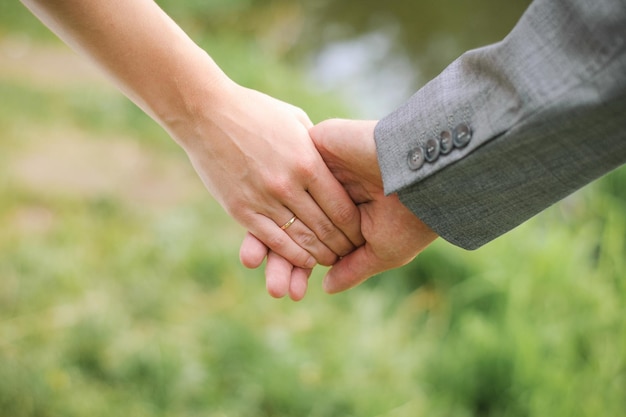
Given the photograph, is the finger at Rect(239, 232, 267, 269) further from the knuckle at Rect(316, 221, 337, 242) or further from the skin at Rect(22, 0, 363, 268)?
the knuckle at Rect(316, 221, 337, 242)

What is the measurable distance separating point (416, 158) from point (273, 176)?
431mm

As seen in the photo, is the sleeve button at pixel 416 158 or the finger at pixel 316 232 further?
the finger at pixel 316 232

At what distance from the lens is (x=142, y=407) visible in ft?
6.50

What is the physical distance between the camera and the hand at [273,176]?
5.66 feet

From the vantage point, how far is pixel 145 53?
1.60 m

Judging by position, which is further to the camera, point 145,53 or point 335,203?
point 335,203

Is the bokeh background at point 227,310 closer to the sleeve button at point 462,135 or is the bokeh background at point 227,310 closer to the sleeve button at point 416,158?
the sleeve button at point 416,158

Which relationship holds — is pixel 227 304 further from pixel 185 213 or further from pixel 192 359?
pixel 185 213

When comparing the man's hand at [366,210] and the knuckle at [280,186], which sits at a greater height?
the knuckle at [280,186]

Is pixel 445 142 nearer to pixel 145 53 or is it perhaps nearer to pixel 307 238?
pixel 307 238

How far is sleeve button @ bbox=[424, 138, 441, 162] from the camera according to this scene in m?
1.44

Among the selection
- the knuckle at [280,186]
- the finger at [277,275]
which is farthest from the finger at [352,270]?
the knuckle at [280,186]

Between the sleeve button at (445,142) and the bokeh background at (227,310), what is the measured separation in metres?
1.09

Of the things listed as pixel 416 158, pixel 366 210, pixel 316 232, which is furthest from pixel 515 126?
pixel 316 232
